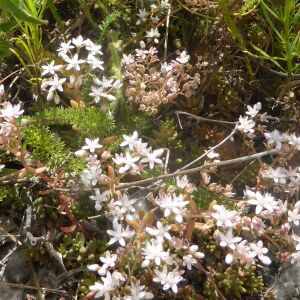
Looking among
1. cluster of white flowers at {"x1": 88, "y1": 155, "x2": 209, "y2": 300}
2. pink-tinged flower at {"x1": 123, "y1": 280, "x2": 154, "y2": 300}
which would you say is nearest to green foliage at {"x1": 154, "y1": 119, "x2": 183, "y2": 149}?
cluster of white flowers at {"x1": 88, "y1": 155, "x2": 209, "y2": 300}

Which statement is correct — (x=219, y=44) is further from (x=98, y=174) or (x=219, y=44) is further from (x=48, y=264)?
(x=48, y=264)

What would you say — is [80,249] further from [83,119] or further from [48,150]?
[83,119]

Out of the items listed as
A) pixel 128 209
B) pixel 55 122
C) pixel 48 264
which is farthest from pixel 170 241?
pixel 55 122

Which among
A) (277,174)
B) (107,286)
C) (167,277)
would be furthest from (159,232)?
(277,174)

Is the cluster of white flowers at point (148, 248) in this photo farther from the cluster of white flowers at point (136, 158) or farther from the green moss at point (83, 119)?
the green moss at point (83, 119)

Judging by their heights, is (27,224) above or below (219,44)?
below

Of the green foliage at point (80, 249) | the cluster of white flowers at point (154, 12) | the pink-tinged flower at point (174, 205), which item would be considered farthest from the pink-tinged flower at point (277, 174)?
the cluster of white flowers at point (154, 12)
